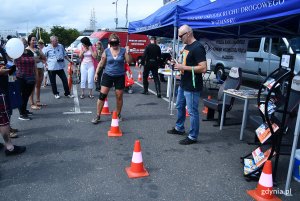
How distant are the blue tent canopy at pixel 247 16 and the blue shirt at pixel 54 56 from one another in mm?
3614

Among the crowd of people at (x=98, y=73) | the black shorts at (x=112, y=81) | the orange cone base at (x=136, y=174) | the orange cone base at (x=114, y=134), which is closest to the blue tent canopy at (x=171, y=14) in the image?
the crowd of people at (x=98, y=73)

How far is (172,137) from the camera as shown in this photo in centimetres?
503

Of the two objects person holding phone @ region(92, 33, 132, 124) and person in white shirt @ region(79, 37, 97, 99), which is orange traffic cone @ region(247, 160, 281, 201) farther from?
person in white shirt @ region(79, 37, 97, 99)

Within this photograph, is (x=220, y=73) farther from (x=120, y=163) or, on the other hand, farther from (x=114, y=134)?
(x=120, y=163)

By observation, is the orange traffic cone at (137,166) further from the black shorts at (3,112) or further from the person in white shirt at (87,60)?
the person in white shirt at (87,60)

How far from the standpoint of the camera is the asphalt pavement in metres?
3.15

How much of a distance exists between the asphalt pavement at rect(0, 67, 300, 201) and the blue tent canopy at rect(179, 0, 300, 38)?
2034mm

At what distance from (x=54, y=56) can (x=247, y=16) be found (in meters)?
5.44

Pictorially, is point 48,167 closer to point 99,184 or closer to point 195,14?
point 99,184

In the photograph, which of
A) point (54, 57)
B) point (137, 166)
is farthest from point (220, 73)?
point (137, 166)


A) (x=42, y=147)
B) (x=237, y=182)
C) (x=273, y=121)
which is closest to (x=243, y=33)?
(x=273, y=121)

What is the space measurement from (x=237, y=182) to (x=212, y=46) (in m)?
7.70

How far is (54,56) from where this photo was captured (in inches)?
304

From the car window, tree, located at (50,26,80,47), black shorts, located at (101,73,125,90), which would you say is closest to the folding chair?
black shorts, located at (101,73,125,90)
